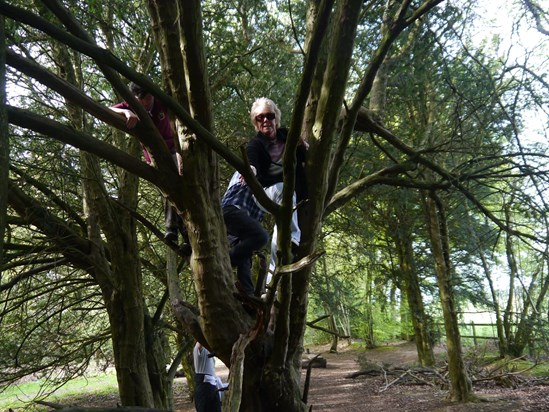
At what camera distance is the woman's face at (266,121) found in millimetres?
2885

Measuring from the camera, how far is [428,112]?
7.64m

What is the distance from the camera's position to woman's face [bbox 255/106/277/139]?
9.46ft

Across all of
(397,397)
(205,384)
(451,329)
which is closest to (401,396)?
(397,397)

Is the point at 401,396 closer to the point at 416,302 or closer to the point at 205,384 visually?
the point at 416,302

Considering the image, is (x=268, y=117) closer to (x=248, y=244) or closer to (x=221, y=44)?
(x=248, y=244)

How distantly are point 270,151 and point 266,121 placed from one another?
7.6 inches

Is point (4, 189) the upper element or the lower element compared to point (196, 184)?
lower

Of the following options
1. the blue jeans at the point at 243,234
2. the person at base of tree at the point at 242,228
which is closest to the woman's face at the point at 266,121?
the person at base of tree at the point at 242,228

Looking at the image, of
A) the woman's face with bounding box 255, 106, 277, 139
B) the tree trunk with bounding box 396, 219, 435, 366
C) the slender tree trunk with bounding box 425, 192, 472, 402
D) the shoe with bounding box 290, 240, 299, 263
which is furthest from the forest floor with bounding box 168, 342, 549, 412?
the woman's face with bounding box 255, 106, 277, 139

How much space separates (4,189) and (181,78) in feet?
5.13

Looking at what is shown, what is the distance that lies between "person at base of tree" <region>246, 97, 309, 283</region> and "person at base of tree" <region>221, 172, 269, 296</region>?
14 cm

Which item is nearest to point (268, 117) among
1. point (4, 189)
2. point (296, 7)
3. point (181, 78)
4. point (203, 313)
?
point (181, 78)

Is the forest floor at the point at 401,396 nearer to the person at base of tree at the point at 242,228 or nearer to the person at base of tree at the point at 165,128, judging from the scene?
the person at base of tree at the point at 242,228

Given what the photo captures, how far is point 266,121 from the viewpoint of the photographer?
114 inches
